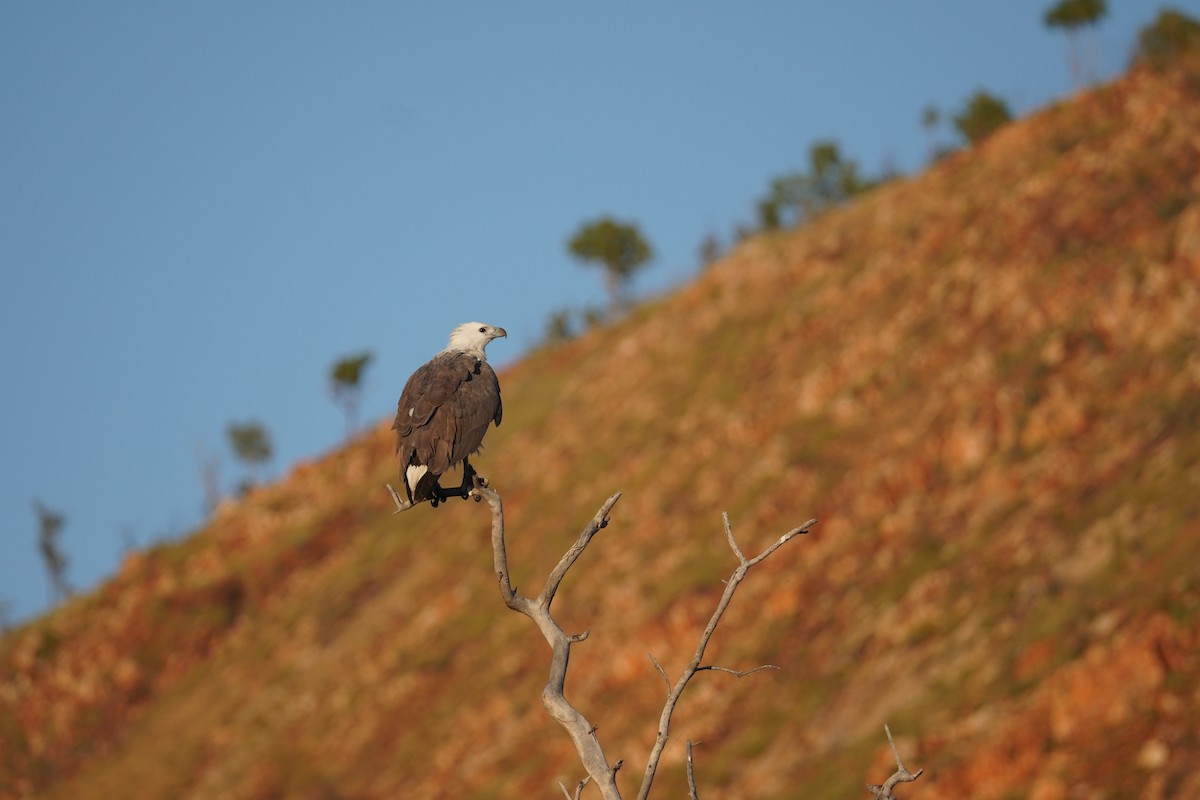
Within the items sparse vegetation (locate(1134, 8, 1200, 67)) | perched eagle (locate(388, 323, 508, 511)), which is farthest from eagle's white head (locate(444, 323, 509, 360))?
sparse vegetation (locate(1134, 8, 1200, 67))

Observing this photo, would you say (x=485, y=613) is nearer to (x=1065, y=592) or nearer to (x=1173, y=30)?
(x=1065, y=592)

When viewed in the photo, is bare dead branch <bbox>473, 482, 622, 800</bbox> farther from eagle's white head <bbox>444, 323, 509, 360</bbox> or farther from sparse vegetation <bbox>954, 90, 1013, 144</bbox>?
sparse vegetation <bbox>954, 90, 1013, 144</bbox>

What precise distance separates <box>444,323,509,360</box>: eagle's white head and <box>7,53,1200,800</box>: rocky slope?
12.8 m

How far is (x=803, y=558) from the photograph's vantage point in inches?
1499

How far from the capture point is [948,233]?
49.7 meters

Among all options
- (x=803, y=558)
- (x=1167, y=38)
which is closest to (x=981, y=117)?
(x=1167, y=38)

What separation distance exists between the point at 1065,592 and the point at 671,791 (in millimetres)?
9969

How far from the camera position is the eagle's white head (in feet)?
43.3

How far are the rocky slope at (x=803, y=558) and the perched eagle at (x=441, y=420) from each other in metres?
13.6

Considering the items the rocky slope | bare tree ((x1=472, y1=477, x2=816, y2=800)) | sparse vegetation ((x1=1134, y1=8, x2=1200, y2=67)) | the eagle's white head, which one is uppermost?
sparse vegetation ((x1=1134, y1=8, x2=1200, y2=67))

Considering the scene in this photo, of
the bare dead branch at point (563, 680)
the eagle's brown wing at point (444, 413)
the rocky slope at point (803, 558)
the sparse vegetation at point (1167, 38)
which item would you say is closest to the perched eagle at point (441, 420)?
the eagle's brown wing at point (444, 413)

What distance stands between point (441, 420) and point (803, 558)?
91.7 feet

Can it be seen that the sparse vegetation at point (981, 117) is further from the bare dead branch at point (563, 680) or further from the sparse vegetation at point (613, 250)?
the bare dead branch at point (563, 680)

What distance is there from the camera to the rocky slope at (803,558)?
27.5 m
